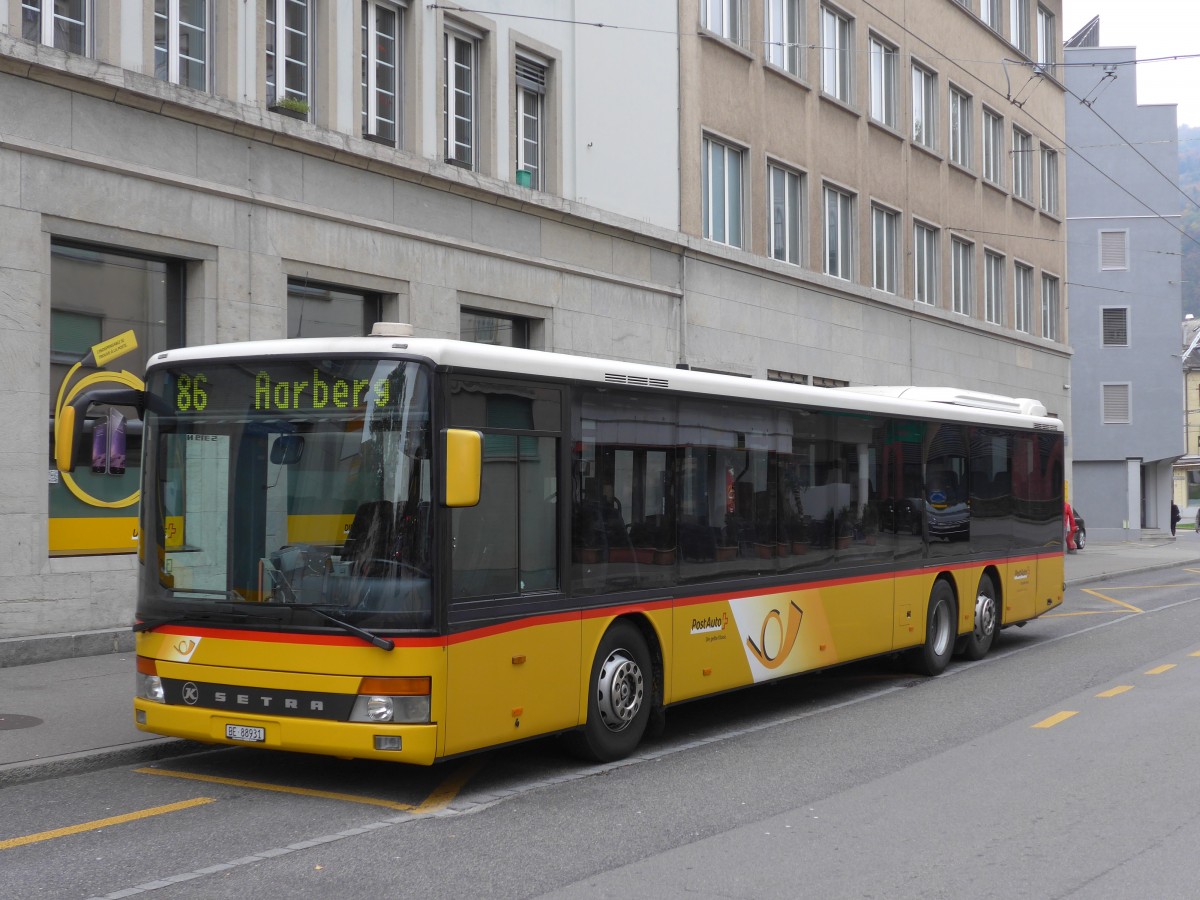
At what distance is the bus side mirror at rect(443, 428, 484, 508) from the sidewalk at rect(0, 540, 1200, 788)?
310 cm

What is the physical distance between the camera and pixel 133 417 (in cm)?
1395

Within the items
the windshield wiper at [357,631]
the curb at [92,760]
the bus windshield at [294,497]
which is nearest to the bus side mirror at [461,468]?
the bus windshield at [294,497]

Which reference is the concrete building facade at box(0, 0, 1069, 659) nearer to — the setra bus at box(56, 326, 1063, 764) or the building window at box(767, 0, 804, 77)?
the building window at box(767, 0, 804, 77)

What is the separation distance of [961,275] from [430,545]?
29.3 m

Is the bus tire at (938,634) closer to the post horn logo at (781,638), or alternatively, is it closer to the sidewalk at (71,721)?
the post horn logo at (781,638)

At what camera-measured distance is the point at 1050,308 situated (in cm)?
4056

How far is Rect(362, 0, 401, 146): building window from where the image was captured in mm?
17203

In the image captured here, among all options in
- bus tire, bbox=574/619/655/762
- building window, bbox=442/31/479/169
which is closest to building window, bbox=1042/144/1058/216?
building window, bbox=442/31/479/169

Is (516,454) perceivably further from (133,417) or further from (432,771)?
(133,417)

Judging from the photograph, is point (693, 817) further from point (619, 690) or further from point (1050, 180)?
point (1050, 180)

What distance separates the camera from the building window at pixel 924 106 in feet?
106

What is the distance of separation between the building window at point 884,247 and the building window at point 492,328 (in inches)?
492

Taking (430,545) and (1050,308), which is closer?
(430,545)

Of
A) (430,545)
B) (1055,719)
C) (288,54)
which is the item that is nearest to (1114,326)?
(288,54)
